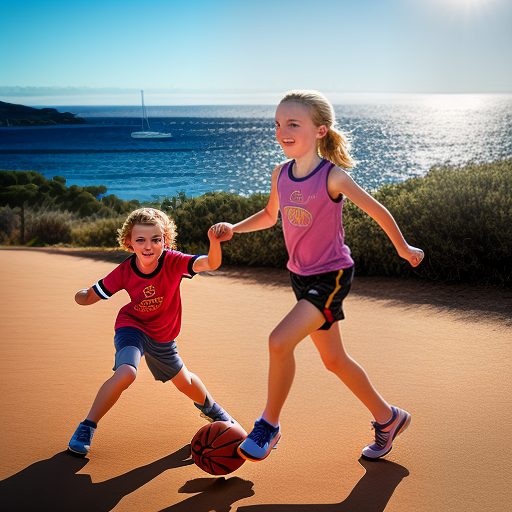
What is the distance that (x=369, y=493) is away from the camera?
387 centimetres

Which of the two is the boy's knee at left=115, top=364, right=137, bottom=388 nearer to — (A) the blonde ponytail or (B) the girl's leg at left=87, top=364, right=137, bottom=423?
(B) the girl's leg at left=87, top=364, right=137, bottom=423

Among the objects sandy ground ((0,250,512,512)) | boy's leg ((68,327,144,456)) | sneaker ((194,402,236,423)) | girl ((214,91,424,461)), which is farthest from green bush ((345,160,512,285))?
boy's leg ((68,327,144,456))

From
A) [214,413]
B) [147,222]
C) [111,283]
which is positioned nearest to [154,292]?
[111,283]

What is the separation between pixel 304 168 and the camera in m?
3.96

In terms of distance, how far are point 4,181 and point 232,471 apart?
1053 inches

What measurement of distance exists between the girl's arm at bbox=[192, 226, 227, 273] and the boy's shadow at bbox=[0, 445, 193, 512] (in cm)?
105

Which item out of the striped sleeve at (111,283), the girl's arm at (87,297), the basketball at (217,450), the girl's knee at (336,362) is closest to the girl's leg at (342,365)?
the girl's knee at (336,362)

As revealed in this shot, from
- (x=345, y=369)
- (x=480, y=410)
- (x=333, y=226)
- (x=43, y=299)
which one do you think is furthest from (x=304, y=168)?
(x=43, y=299)

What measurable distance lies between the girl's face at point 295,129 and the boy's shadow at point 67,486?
1752 millimetres

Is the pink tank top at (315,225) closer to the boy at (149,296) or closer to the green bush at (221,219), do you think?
the boy at (149,296)

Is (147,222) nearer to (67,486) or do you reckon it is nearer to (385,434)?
(67,486)

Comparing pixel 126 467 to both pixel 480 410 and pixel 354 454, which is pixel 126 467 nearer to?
pixel 354 454

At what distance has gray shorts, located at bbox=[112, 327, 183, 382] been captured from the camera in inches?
165

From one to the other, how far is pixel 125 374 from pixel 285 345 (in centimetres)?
91
